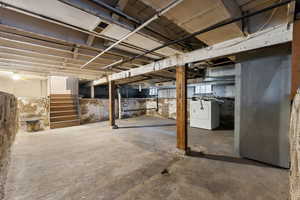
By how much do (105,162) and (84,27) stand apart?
7.32 ft

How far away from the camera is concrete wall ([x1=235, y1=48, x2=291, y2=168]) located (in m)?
2.02

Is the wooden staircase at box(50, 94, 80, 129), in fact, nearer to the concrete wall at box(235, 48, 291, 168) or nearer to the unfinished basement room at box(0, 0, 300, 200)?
the unfinished basement room at box(0, 0, 300, 200)

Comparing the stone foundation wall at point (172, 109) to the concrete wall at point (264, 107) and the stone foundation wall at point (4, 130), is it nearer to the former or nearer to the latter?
the concrete wall at point (264, 107)

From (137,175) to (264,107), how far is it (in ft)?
8.15

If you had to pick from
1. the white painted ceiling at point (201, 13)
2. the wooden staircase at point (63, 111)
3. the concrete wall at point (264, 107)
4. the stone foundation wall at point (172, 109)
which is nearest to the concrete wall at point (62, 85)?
the wooden staircase at point (63, 111)

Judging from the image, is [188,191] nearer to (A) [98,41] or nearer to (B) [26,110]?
(A) [98,41]

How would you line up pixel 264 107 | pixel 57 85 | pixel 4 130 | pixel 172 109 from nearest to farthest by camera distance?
pixel 4 130 → pixel 264 107 → pixel 57 85 → pixel 172 109

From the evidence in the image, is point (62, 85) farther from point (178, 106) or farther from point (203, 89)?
point (203, 89)

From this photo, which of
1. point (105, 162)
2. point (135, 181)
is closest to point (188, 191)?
point (135, 181)

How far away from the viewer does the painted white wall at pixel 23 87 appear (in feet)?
19.5

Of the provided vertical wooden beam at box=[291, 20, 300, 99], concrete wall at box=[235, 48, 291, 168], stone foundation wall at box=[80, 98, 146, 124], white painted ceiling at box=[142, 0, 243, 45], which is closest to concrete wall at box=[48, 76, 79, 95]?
stone foundation wall at box=[80, 98, 146, 124]

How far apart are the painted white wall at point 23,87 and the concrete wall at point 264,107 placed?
29.6 ft

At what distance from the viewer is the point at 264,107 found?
7.24ft

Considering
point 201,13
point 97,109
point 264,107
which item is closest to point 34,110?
point 97,109
